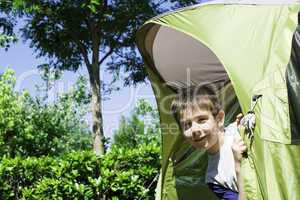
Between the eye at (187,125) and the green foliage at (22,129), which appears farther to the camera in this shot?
the green foliage at (22,129)

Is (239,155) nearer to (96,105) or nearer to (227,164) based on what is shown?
(227,164)

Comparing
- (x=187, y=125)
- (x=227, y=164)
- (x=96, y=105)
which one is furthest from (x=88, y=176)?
(x=96, y=105)

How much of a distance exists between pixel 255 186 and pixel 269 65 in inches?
27.8

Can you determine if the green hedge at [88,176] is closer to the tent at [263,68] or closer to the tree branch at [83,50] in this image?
the tent at [263,68]

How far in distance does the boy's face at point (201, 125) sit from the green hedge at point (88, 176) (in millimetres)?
2413

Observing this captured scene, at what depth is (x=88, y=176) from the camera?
A: 6.22 m

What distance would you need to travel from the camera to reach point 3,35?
1131 centimetres

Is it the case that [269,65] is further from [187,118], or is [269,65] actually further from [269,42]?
[187,118]

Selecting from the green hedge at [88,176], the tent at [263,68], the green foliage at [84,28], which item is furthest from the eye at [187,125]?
the green foliage at [84,28]

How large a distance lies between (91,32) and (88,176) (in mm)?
5903

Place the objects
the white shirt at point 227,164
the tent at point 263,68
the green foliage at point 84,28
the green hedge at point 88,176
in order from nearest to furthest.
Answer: the tent at point 263,68
the white shirt at point 227,164
the green hedge at point 88,176
the green foliage at point 84,28

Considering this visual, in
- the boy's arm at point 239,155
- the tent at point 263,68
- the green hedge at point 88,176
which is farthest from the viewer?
the green hedge at point 88,176

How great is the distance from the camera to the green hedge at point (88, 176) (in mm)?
6113

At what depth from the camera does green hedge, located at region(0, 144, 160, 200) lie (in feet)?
20.1
